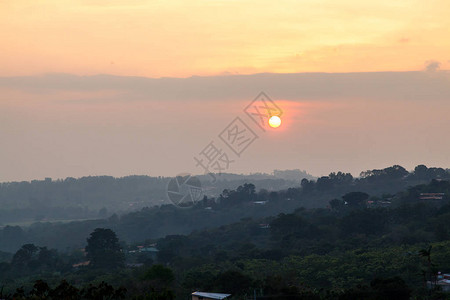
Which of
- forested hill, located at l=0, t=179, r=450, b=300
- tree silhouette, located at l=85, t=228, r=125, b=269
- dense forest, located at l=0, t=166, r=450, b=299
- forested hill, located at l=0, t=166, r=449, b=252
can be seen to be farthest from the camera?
forested hill, located at l=0, t=166, r=449, b=252

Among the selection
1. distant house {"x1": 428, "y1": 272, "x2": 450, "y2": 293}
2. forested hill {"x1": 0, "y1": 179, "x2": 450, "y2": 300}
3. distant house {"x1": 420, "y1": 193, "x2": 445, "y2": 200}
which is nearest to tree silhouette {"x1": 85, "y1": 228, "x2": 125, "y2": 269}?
forested hill {"x1": 0, "y1": 179, "x2": 450, "y2": 300}

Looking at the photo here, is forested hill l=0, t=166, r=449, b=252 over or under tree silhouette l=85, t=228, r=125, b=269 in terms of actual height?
over

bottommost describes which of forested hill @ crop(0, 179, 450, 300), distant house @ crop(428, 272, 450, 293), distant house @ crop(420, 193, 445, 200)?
distant house @ crop(428, 272, 450, 293)

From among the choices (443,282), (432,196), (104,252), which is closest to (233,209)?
(432,196)

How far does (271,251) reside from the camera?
90250 millimetres

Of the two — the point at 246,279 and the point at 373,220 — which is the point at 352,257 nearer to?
the point at 246,279

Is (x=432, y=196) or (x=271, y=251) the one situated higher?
(x=432, y=196)

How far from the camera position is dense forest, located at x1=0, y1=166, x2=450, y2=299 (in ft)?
192

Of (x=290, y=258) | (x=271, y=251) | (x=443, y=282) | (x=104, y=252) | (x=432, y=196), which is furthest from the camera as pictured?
(x=432, y=196)

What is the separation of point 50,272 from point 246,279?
43964 millimetres

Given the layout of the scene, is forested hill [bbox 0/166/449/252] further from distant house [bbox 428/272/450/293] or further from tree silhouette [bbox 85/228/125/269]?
distant house [bbox 428/272/450/293]

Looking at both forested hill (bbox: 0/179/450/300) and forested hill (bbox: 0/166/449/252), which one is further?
forested hill (bbox: 0/166/449/252)

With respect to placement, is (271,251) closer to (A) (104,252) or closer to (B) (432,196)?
(A) (104,252)

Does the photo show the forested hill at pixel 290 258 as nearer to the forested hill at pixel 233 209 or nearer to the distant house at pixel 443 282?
the distant house at pixel 443 282
